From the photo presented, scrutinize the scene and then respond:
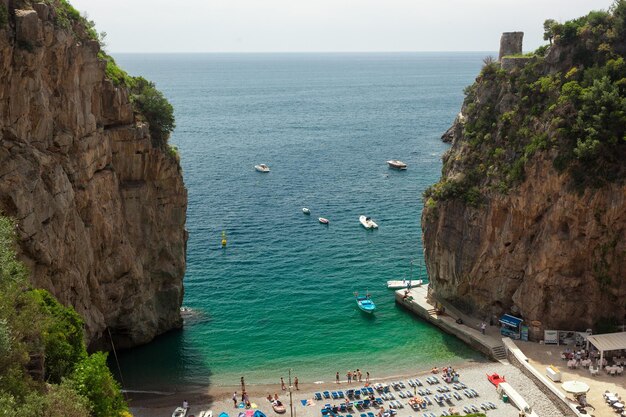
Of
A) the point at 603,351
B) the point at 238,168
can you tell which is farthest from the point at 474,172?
the point at 238,168

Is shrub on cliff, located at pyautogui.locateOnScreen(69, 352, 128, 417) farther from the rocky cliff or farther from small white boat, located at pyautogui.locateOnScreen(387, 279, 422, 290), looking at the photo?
small white boat, located at pyautogui.locateOnScreen(387, 279, 422, 290)

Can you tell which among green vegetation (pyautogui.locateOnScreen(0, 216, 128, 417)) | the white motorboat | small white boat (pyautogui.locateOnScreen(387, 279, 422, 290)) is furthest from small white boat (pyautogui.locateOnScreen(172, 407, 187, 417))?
the white motorboat

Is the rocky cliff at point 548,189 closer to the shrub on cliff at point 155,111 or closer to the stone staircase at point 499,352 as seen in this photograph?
the stone staircase at point 499,352

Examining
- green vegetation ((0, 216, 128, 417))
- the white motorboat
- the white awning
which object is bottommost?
the white awning

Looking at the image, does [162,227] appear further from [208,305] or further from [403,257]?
[403,257]

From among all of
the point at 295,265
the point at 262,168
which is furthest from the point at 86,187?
the point at 262,168

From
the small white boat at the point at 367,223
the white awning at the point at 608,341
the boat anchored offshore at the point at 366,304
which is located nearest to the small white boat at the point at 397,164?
the small white boat at the point at 367,223

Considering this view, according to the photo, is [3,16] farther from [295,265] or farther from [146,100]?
[295,265]
